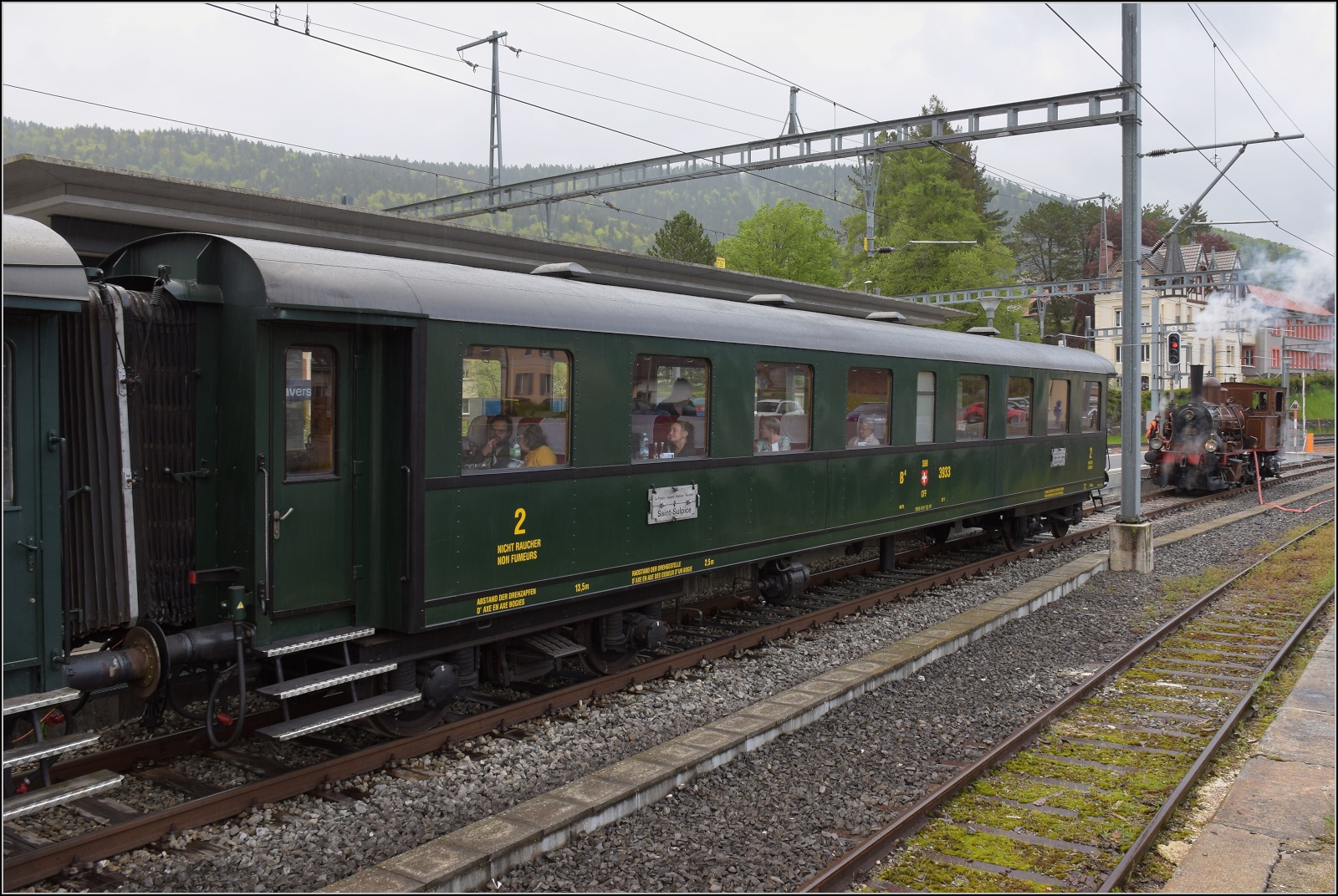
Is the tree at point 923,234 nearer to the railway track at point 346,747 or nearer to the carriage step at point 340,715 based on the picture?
the railway track at point 346,747

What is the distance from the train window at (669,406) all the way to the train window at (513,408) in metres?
0.90

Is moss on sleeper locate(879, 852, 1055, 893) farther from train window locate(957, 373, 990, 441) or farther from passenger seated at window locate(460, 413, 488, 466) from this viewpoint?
train window locate(957, 373, 990, 441)

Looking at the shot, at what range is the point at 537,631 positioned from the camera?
819 cm

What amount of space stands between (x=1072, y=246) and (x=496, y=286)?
7649cm

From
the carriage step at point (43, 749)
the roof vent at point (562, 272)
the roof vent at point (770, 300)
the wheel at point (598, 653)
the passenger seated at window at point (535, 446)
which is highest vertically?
the roof vent at point (770, 300)

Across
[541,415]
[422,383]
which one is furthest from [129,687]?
[541,415]

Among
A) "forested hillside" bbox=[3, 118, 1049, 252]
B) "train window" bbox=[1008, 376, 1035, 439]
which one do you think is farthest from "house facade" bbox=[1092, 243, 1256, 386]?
"train window" bbox=[1008, 376, 1035, 439]

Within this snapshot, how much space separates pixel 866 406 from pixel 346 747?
7036mm

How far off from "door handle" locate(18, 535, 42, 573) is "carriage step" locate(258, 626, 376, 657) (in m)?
1.34

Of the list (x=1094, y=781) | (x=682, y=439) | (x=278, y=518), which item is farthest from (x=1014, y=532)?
(x=278, y=518)

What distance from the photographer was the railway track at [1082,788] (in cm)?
557

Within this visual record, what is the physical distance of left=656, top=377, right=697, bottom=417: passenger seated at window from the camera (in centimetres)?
898

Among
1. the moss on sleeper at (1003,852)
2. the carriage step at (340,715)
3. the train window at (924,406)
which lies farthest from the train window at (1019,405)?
the carriage step at (340,715)

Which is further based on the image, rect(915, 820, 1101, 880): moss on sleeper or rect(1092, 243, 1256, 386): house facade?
rect(1092, 243, 1256, 386): house facade
